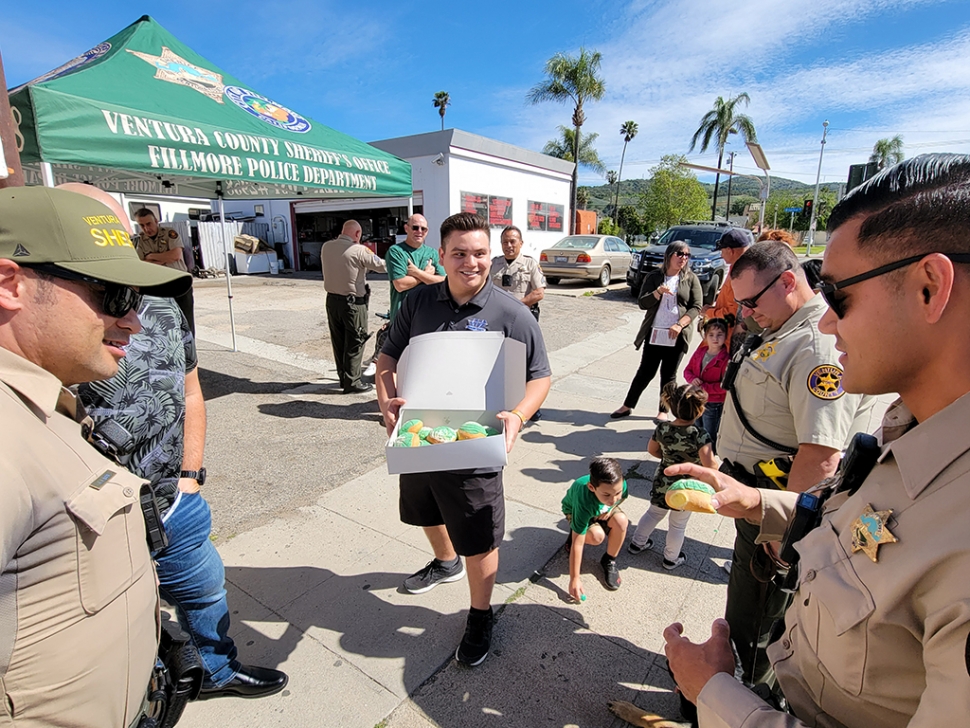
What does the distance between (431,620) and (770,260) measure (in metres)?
2.25

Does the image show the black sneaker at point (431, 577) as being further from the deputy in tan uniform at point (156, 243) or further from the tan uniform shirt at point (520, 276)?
the deputy in tan uniform at point (156, 243)

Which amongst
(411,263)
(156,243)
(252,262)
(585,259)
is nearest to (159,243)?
(156,243)

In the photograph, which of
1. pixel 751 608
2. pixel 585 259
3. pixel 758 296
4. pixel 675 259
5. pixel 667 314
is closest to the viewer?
pixel 751 608

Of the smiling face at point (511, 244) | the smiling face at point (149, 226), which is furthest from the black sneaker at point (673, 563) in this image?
the smiling face at point (149, 226)


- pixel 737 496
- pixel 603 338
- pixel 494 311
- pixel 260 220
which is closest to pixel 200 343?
pixel 603 338

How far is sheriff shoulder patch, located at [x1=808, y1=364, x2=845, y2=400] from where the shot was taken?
A: 1.66 meters

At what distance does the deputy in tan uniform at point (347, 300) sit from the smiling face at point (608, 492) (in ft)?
12.5

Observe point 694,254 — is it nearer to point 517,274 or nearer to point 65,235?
point 517,274

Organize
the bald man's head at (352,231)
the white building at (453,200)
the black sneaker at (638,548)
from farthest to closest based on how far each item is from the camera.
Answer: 1. the white building at (453,200)
2. the bald man's head at (352,231)
3. the black sneaker at (638,548)

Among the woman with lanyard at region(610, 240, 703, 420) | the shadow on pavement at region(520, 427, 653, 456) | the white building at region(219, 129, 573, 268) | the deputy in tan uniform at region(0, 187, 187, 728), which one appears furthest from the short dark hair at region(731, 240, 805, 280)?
the white building at region(219, 129, 573, 268)

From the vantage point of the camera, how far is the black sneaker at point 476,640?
7.09ft

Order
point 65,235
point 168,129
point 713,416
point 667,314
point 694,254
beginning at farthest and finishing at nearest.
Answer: point 694,254 < point 667,314 < point 168,129 < point 713,416 < point 65,235

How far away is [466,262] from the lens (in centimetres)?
219

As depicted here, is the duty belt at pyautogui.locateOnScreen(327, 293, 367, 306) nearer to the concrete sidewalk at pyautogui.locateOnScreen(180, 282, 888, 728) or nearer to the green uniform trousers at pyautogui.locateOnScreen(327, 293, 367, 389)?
the green uniform trousers at pyautogui.locateOnScreen(327, 293, 367, 389)
